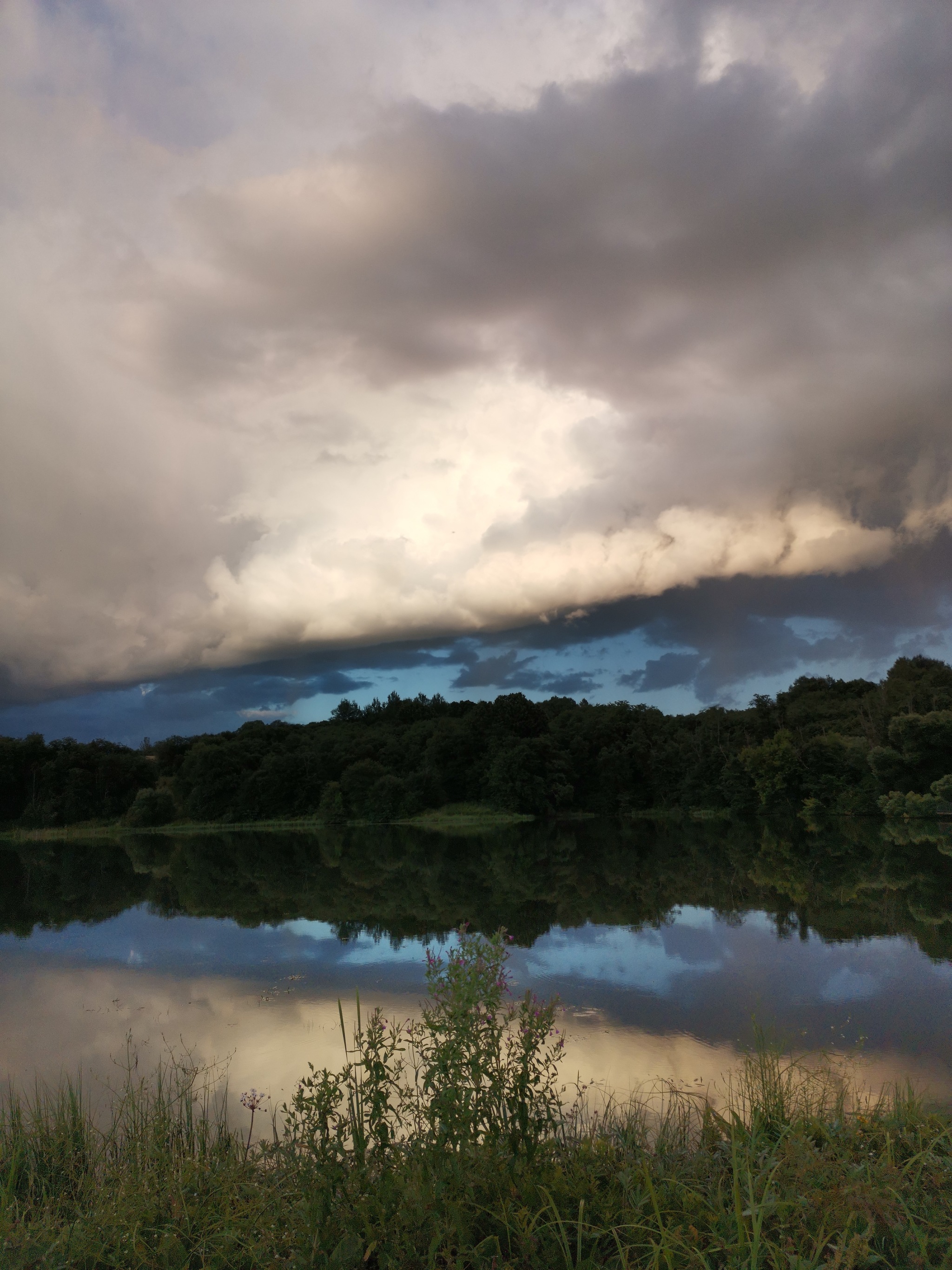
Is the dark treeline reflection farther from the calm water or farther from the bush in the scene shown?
the bush

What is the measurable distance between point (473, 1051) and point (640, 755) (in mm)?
82315

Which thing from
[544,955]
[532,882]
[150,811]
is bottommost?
[150,811]

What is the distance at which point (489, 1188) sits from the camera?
182 inches

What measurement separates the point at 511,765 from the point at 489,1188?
74.1 m

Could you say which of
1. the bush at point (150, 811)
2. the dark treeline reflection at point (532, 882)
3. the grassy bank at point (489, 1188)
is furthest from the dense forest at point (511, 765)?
→ the grassy bank at point (489, 1188)

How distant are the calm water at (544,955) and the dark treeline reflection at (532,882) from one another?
17 centimetres

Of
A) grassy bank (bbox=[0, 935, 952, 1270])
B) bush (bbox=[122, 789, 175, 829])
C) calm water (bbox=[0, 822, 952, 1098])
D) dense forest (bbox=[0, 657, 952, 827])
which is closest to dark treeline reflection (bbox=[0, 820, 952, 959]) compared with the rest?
calm water (bbox=[0, 822, 952, 1098])

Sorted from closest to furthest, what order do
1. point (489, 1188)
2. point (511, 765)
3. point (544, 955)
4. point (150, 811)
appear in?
point (489, 1188)
point (544, 955)
point (511, 765)
point (150, 811)

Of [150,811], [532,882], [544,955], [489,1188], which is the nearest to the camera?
[489,1188]

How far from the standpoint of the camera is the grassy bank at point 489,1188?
4.13m

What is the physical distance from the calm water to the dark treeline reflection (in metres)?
0.17

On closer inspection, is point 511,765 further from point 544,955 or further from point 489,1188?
point 489,1188

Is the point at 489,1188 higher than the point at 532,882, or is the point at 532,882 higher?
the point at 489,1188

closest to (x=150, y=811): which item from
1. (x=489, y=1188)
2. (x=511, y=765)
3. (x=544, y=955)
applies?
(x=511, y=765)
